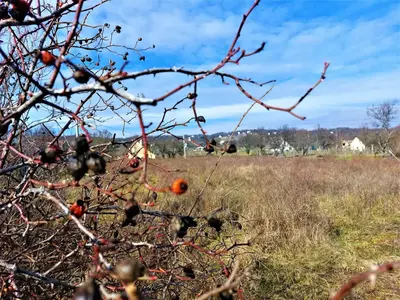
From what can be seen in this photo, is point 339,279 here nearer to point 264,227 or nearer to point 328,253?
point 328,253

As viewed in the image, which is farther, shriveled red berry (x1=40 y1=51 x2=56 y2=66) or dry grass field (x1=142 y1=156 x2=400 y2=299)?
dry grass field (x1=142 y1=156 x2=400 y2=299)

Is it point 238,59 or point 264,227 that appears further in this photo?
point 264,227

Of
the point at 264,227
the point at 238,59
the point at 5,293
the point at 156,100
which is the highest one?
the point at 238,59

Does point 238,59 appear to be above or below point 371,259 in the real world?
above

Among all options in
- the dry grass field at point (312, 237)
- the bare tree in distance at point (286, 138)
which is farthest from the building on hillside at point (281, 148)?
the dry grass field at point (312, 237)

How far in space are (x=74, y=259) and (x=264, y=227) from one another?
3.79 metres

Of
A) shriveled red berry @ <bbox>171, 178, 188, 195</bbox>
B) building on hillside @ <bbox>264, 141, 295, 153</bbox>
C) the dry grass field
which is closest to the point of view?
shriveled red berry @ <bbox>171, 178, 188, 195</bbox>

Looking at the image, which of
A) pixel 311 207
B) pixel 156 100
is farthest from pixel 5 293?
pixel 311 207

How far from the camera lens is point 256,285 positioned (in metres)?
3.67

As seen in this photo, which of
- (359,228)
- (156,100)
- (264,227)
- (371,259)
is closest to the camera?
(156,100)

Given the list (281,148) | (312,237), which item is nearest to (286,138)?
(281,148)

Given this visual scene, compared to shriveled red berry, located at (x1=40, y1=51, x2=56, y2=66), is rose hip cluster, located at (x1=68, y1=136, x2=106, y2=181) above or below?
below

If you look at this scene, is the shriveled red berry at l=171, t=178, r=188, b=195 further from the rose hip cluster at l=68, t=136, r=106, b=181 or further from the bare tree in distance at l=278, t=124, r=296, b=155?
the bare tree in distance at l=278, t=124, r=296, b=155

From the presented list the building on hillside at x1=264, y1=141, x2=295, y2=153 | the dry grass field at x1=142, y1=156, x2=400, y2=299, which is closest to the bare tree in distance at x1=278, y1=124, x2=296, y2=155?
the building on hillside at x1=264, y1=141, x2=295, y2=153
